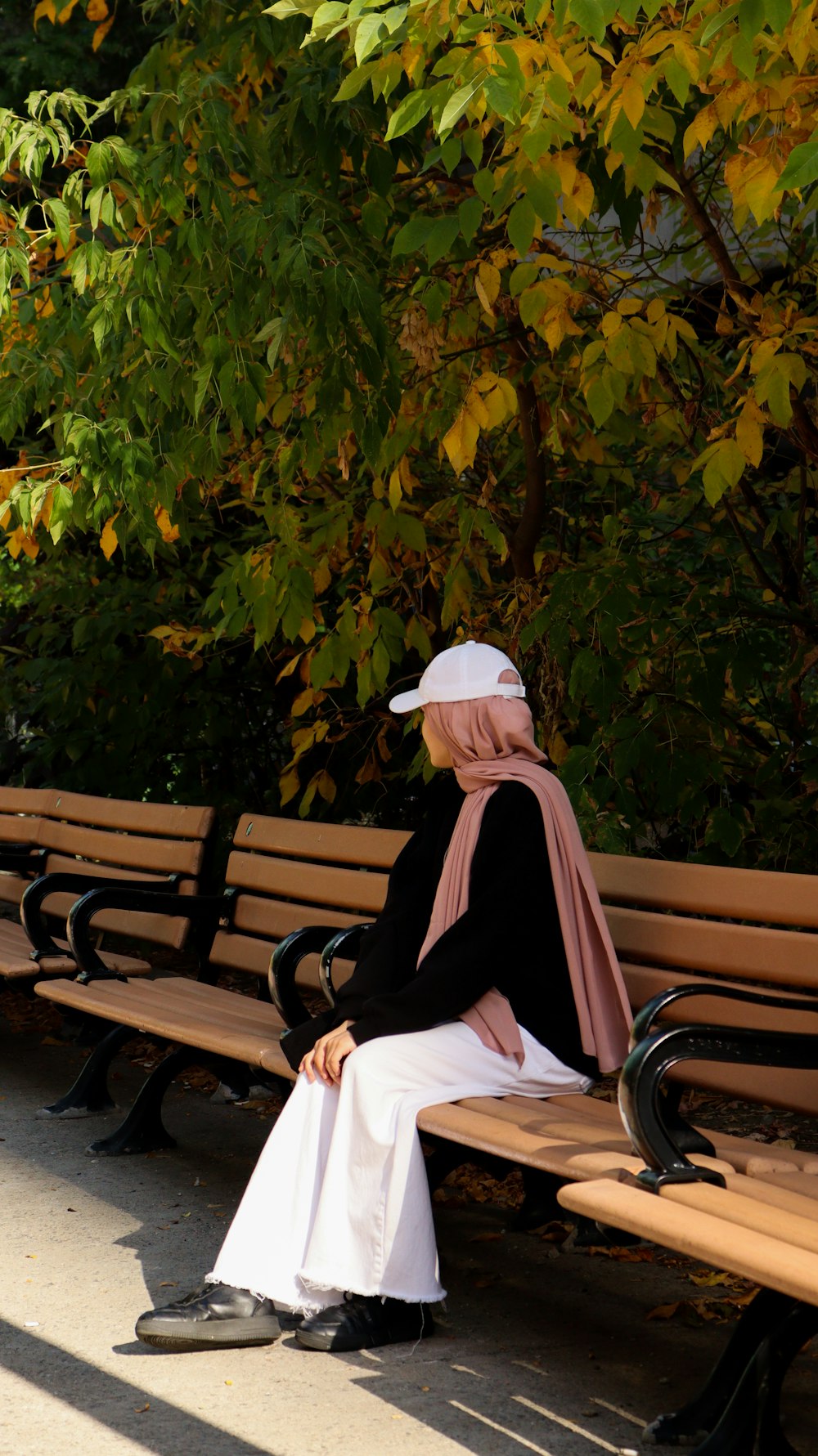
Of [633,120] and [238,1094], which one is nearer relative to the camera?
[633,120]

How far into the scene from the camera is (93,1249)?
4.14 m

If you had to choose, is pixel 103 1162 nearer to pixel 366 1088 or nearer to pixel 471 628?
pixel 366 1088

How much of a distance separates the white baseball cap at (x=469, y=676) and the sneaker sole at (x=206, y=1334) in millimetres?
1484

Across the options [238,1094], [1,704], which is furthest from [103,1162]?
[1,704]

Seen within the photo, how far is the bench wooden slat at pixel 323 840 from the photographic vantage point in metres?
4.87

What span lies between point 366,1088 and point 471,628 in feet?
8.64

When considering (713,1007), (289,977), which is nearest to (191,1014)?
(289,977)

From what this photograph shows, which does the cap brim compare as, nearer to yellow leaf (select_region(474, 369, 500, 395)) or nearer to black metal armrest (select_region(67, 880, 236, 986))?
yellow leaf (select_region(474, 369, 500, 395))

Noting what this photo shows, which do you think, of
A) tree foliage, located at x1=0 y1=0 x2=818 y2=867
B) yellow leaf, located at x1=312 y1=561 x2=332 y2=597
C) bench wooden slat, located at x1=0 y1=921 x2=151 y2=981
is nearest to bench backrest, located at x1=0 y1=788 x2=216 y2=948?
bench wooden slat, located at x1=0 y1=921 x2=151 y2=981

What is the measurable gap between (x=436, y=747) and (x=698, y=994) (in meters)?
0.99

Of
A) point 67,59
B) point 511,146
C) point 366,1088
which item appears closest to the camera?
point 366,1088

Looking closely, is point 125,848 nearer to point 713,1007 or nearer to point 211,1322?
point 211,1322

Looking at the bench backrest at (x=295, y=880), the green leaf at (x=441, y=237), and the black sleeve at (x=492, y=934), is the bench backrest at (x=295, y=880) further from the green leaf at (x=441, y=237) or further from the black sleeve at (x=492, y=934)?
the green leaf at (x=441, y=237)

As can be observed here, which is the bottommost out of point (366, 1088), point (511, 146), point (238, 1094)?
point (238, 1094)
